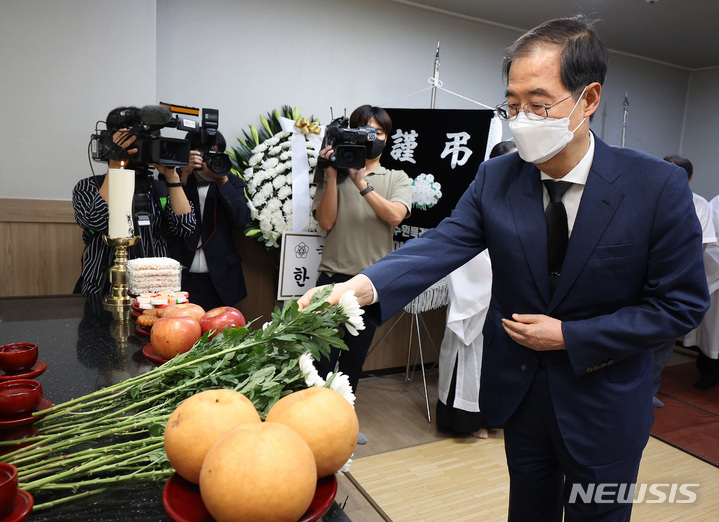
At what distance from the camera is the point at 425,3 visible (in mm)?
4102

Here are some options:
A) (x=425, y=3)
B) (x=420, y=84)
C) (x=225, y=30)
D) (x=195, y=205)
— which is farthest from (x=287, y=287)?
(x=425, y=3)

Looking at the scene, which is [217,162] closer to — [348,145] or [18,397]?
[348,145]

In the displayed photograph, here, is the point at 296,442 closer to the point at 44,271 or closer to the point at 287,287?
the point at 287,287

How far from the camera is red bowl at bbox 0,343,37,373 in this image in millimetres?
1026

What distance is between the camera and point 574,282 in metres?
1.19

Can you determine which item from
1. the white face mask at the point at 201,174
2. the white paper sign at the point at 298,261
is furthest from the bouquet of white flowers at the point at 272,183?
the white face mask at the point at 201,174

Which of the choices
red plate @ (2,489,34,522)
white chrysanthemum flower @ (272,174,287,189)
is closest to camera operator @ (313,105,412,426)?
white chrysanthemum flower @ (272,174,287,189)

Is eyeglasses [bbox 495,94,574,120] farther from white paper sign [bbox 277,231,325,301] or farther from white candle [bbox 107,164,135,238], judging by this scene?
white paper sign [bbox 277,231,325,301]

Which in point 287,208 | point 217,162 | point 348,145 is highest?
point 348,145

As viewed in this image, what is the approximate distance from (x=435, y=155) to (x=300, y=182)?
87 centimetres

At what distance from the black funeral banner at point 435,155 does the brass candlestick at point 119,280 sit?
1.88m

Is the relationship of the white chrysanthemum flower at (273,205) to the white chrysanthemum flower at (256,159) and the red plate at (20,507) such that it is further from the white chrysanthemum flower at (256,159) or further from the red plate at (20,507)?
the red plate at (20,507)

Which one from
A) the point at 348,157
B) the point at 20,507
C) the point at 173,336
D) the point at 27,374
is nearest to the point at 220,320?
the point at 173,336

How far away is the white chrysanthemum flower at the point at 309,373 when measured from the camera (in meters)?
0.75
